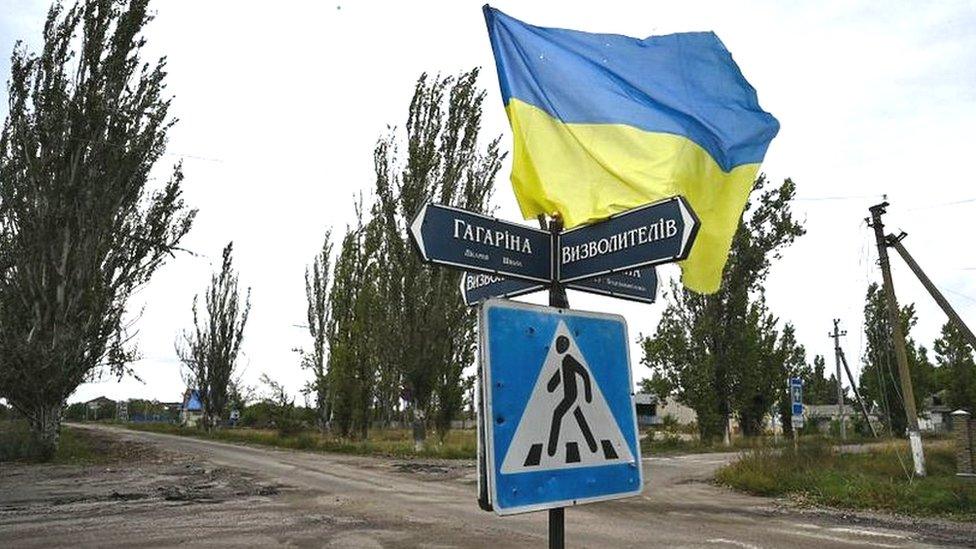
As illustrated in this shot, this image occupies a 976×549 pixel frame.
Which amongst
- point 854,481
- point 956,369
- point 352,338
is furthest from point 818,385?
point 854,481

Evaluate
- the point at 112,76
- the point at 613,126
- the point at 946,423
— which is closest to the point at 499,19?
the point at 613,126

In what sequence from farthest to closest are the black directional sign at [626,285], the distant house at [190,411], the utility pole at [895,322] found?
the distant house at [190,411] < the utility pole at [895,322] < the black directional sign at [626,285]

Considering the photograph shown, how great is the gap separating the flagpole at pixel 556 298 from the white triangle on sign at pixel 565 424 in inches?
7.9

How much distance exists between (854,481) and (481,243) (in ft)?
46.5

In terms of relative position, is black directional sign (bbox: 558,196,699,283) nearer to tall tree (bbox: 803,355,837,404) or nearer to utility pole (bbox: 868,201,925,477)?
utility pole (bbox: 868,201,925,477)

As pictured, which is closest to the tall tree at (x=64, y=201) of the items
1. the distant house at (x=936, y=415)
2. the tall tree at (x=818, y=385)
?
the distant house at (x=936, y=415)

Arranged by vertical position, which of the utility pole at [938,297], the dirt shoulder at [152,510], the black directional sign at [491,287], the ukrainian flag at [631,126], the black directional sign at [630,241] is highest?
the utility pole at [938,297]

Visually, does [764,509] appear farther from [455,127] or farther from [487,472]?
[455,127]

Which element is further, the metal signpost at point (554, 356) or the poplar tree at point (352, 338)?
the poplar tree at point (352, 338)

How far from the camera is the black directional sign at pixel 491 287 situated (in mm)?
2938

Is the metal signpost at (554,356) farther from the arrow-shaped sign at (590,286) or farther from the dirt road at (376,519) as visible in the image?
the dirt road at (376,519)

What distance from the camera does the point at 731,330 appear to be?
32219mm

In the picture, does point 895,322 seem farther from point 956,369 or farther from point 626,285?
point 956,369

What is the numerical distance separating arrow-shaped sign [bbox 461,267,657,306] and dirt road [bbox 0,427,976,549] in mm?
5535
